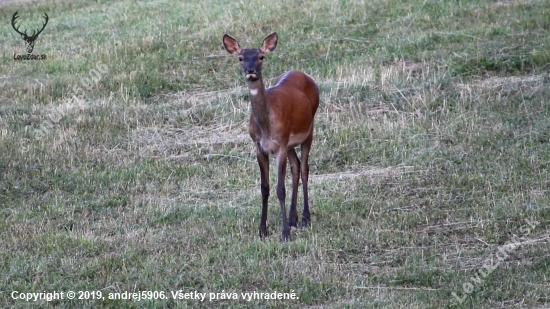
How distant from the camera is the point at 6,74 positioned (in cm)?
1716

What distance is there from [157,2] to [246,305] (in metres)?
15.3

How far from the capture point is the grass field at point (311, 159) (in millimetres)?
8297

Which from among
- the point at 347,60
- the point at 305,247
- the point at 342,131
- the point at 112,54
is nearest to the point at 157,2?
the point at 112,54

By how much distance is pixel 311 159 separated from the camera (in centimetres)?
1215

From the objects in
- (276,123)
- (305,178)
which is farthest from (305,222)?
(276,123)

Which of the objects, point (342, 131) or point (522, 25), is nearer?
point (342, 131)

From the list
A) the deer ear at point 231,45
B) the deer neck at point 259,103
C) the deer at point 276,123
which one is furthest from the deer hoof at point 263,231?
the deer ear at point 231,45

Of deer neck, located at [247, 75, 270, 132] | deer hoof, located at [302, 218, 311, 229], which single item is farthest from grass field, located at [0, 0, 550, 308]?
deer neck, located at [247, 75, 270, 132]

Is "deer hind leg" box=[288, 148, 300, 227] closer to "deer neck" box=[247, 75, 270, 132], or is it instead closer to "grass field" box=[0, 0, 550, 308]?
"grass field" box=[0, 0, 550, 308]

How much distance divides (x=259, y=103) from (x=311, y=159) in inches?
116

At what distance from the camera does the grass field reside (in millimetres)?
8297

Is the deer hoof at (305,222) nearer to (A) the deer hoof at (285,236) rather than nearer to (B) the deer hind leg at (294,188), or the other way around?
(B) the deer hind leg at (294,188)

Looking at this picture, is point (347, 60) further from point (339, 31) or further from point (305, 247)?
point (305, 247)

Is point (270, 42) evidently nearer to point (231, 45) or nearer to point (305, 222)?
point (231, 45)
